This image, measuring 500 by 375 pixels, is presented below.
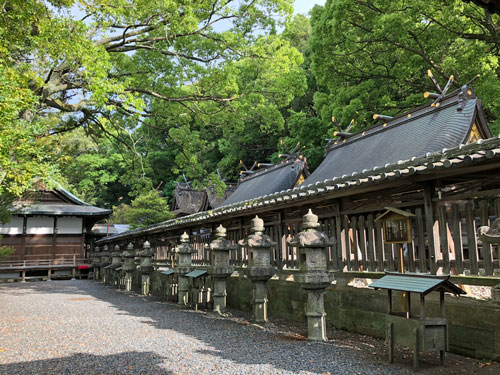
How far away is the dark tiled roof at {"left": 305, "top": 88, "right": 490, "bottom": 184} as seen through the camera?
1175 cm

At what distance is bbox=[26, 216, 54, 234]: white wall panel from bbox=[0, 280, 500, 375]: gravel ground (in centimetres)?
1899

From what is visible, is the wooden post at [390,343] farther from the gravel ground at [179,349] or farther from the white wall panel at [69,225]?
the white wall panel at [69,225]

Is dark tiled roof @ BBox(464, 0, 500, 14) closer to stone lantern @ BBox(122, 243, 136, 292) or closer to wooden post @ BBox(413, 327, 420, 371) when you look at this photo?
wooden post @ BBox(413, 327, 420, 371)

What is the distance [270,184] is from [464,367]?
53.2 feet

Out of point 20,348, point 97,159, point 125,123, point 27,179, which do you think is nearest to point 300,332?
point 20,348

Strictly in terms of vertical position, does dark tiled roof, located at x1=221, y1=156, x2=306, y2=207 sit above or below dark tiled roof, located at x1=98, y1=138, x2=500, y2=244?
above

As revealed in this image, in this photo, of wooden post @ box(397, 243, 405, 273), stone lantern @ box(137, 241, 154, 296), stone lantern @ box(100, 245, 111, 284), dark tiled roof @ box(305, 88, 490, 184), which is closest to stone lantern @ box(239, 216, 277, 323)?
wooden post @ box(397, 243, 405, 273)

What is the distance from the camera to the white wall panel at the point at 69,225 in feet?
94.8

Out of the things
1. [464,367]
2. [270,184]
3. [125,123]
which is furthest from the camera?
[270,184]

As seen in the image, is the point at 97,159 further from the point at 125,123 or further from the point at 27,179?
the point at 27,179

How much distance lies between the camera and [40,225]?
28.0m

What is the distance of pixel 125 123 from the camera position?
17.6m

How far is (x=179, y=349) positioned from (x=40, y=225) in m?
25.6

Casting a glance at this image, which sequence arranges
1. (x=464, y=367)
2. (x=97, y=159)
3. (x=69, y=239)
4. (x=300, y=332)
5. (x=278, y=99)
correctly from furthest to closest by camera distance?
(x=97, y=159), (x=69, y=239), (x=278, y=99), (x=300, y=332), (x=464, y=367)
